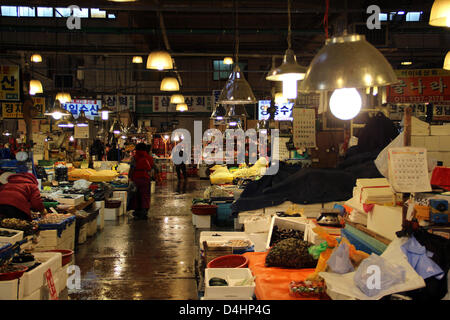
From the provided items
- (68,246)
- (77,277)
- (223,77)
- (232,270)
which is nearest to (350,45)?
(232,270)

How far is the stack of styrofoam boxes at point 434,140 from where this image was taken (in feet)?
17.8

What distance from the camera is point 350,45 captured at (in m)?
2.44

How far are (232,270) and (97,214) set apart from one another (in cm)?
665

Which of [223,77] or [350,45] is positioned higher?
[223,77]

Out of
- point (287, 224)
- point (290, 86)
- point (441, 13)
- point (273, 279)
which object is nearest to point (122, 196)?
point (290, 86)

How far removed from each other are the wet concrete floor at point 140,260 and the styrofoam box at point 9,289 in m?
1.67

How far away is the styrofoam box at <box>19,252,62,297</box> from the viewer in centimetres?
428

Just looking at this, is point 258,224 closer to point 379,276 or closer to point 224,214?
point 224,214

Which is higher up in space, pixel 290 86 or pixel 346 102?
pixel 290 86

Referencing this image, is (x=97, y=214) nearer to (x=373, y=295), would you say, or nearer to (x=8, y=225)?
(x=8, y=225)

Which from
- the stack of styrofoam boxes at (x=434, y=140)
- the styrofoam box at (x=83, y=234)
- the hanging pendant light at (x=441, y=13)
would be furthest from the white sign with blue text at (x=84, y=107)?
the hanging pendant light at (x=441, y=13)

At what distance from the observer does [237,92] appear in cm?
568

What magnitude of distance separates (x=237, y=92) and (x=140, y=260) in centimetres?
372

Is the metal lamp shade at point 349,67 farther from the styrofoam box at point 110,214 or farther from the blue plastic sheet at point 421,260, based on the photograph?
Answer: the styrofoam box at point 110,214
